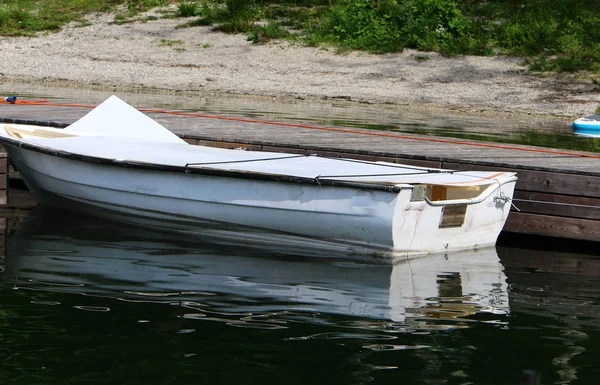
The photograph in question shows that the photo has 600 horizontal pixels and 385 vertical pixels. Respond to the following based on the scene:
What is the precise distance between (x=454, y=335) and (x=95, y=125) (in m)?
6.32

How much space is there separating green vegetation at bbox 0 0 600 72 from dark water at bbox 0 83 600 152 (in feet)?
12.1

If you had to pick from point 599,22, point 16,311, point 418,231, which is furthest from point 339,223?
point 599,22

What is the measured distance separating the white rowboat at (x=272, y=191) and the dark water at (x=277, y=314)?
249 mm

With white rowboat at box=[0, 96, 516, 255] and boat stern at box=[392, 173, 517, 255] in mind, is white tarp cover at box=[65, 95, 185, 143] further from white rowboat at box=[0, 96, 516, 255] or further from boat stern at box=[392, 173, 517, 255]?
boat stern at box=[392, 173, 517, 255]

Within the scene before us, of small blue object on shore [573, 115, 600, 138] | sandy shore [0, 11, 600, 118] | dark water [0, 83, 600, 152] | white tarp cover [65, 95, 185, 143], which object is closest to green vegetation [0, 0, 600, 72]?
sandy shore [0, 11, 600, 118]

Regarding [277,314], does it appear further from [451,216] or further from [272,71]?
[272,71]

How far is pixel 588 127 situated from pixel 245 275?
11144 millimetres

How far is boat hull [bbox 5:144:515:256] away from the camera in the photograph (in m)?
9.06

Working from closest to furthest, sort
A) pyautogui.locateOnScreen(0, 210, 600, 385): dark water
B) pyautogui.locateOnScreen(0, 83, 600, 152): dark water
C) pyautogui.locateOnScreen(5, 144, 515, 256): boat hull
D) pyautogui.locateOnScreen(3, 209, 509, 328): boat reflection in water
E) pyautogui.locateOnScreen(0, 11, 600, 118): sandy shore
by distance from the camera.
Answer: pyautogui.locateOnScreen(0, 210, 600, 385): dark water < pyautogui.locateOnScreen(3, 209, 509, 328): boat reflection in water < pyautogui.locateOnScreen(5, 144, 515, 256): boat hull < pyautogui.locateOnScreen(0, 83, 600, 152): dark water < pyautogui.locateOnScreen(0, 11, 600, 118): sandy shore

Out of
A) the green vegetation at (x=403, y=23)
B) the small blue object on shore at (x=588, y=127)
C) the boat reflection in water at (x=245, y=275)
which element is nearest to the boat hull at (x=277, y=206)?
the boat reflection in water at (x=245, y=275)

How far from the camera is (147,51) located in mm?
27812

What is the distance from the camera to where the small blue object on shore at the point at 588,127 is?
59.7ft

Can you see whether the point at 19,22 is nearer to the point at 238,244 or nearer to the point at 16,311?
the point at 238,244

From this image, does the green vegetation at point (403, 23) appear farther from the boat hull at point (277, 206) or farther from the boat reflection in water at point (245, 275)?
the boat reflection in water at point (245, 275)
